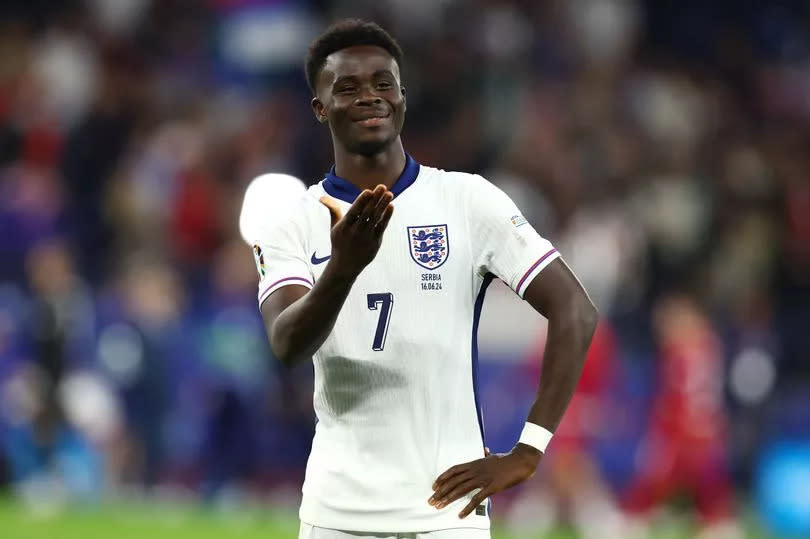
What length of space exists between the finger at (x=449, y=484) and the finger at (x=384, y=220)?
75 centimetres

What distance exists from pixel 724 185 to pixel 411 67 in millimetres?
3175

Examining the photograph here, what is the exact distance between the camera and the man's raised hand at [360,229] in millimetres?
3459

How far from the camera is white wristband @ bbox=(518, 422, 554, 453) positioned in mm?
3912

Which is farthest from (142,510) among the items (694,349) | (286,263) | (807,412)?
(286,263)

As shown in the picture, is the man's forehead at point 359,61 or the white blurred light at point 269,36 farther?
the white blurred light at point 269,36

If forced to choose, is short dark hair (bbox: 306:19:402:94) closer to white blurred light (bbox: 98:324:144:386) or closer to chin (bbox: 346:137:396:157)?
chin (bbox: 346:137:396:157)

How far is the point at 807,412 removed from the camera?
37.5 ft

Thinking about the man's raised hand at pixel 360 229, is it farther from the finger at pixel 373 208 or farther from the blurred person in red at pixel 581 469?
the blurred person in red at pixel 581 469

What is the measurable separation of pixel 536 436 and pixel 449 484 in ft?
0.88

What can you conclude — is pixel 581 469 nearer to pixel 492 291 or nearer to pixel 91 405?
pixel 492 291

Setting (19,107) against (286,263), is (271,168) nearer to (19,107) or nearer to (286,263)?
(19,107)

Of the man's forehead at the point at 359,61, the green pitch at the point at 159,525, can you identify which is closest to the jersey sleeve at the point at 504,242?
the man's forehead at the point at 359,61

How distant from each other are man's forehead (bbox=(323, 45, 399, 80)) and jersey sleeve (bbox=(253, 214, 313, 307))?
439 millimetres

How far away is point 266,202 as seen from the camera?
4.41 meters
